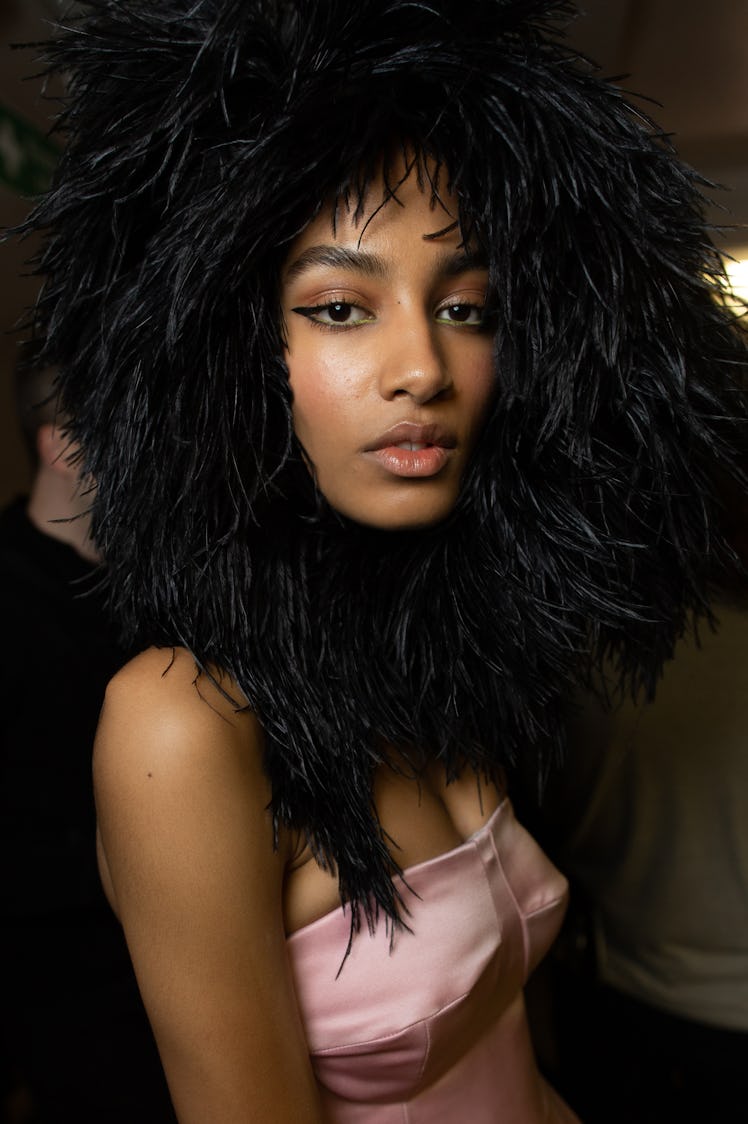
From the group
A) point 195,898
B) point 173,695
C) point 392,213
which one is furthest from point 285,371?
point 195,898

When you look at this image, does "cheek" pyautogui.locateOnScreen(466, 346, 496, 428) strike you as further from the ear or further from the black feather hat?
the ear

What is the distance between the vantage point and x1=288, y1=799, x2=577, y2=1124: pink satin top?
807mm

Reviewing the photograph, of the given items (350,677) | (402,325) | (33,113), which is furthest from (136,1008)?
(33,113)

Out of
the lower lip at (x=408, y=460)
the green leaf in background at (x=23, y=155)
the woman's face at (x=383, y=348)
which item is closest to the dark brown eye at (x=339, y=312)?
the woman's face at (x=383, y=348)

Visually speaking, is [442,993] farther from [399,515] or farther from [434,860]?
[399,515]

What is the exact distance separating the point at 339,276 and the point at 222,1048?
59cm

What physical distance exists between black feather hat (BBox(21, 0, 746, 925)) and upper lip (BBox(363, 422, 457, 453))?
0.08m

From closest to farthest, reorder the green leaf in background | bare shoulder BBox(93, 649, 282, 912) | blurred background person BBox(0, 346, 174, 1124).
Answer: bare shoulder BBox(93, 649, 282, 912) < blurred background person BBox(0, 346, 174, 1124) < the green leaf in background

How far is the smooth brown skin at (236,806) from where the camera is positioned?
0.70 metres

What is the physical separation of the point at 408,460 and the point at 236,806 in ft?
0.99

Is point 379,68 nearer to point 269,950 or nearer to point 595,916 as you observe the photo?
point 269,950

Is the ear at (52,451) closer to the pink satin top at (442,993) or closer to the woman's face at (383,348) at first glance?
the woman's face at (383,348)

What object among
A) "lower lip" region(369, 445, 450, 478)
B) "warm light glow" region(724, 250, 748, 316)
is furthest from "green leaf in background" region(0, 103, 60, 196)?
"warm light glow" region(724, 250, 748, 316)

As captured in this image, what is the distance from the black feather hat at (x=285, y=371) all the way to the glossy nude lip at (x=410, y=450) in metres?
0.08
